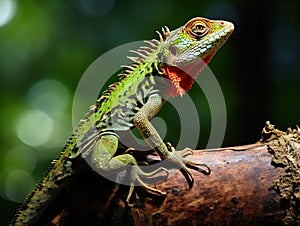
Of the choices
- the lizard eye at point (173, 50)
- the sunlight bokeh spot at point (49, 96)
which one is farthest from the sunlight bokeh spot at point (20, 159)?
the lizard eye at point (173, 50)

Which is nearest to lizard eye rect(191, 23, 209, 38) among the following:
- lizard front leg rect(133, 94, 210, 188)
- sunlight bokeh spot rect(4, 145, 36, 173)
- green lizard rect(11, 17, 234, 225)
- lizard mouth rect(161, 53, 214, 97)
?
green lizard rect(11, 17, 234, 225)

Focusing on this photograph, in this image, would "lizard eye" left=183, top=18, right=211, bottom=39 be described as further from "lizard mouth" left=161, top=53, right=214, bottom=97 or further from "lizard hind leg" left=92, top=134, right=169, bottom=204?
"lizard hind leg" left=92, top=134, right=169, bottom=204

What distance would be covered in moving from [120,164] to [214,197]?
25.2 inches

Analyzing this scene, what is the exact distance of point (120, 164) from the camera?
110 inches

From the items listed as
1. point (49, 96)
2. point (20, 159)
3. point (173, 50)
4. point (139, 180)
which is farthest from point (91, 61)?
point (139, 180)

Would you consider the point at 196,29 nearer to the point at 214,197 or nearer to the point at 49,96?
the point at 214,197

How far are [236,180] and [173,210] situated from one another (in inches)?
17.6

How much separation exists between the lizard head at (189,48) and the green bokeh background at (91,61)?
4.19 meters

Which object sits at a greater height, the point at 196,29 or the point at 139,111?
the point at 196,29

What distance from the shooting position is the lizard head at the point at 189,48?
3.21 meters

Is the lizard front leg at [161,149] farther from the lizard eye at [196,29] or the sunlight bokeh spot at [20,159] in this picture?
the sunlight bokeh spot at [20,159]

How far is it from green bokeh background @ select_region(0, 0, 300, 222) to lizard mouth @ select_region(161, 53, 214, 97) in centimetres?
417

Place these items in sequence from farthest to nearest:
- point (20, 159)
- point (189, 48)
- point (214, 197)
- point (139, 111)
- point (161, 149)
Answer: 1. point (20, 159)
2. point (189, 48)
3. point (139, 111)
4. point (161, 149)
5. point (214, 197)

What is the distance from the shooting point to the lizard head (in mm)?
3209
